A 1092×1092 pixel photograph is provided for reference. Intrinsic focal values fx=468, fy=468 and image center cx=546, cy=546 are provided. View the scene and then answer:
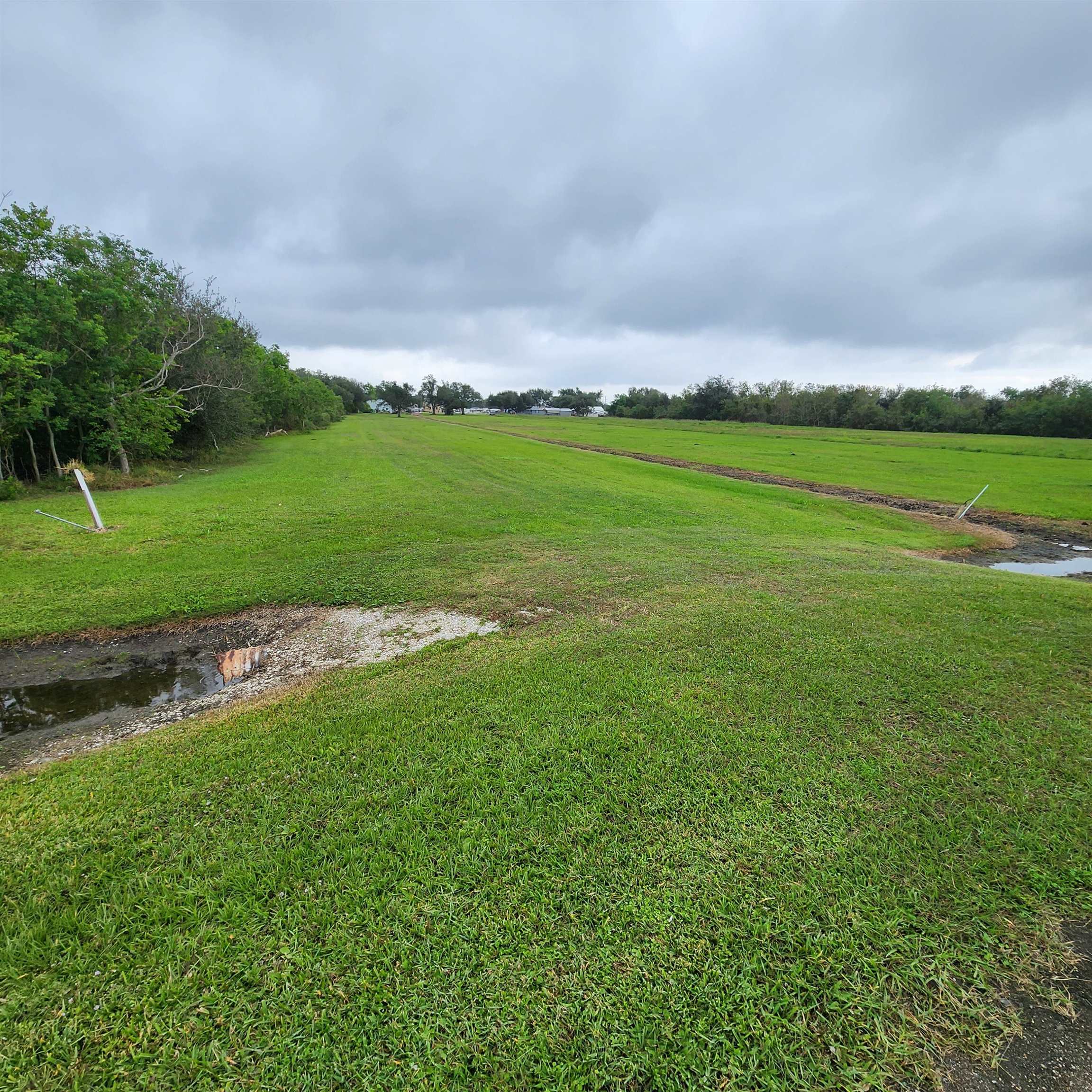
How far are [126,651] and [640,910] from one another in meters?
6.22

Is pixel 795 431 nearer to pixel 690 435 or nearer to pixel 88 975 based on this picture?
pixel 690 435

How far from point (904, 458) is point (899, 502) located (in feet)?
61.6

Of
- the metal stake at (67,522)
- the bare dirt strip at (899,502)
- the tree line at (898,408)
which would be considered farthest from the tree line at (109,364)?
the tree line at (898,408)

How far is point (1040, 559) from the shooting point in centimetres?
1140

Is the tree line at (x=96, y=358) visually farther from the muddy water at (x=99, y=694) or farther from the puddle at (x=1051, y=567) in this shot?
the puddle at (x=1051, y=567)

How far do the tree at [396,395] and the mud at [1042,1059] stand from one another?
146 meters

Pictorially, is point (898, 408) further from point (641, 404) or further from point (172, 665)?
point (172, 665)

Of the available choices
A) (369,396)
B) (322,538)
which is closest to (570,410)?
(369,396)

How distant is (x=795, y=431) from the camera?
59062 mm

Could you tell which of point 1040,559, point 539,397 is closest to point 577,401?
point 539,397

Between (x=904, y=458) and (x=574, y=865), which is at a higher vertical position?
(x=904, y=458)

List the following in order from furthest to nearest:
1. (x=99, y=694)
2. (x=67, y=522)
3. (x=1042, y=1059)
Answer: (x=67, y=522) < (x=99, y=694) < (x=1042, y=1059)

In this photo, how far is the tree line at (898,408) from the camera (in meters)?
59.7

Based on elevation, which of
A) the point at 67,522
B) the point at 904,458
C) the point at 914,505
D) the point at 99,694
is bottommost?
the point at 99,694
